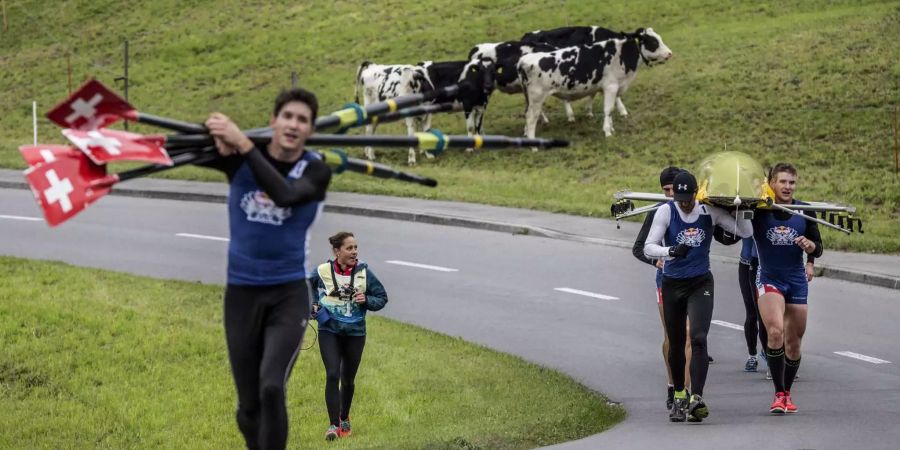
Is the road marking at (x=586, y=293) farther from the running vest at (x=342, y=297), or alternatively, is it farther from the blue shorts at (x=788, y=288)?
the running vest at (x=342, y=297)

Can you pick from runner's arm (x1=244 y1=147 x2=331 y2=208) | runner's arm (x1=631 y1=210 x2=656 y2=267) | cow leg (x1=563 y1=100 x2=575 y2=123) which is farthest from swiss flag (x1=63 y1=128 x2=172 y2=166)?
cow leg (x1=563 y1=100 x2=575 y2=123)

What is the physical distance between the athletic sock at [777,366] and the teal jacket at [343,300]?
11.3ft

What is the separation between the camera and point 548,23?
142 feet

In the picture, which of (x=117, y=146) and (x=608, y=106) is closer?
(x=117, y=146)

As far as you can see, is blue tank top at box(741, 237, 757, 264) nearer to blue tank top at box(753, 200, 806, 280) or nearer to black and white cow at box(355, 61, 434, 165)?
blue tank top at box(753, 200, 806, 280)

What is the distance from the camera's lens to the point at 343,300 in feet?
38.1

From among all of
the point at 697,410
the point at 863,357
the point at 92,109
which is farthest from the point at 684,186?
the point at 92,109

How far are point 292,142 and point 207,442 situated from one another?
5220 millimetres

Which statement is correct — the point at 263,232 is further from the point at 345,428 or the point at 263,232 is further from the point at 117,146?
the point at 345,428

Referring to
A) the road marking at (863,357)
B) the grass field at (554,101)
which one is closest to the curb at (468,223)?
the grass field at (554,101)

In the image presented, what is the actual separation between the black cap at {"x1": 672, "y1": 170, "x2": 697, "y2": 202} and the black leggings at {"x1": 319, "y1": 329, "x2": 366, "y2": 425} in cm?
293

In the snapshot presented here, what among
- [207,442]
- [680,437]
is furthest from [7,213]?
[680,437]

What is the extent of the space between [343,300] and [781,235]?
393 cm

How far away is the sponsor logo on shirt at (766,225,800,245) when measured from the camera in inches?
484
